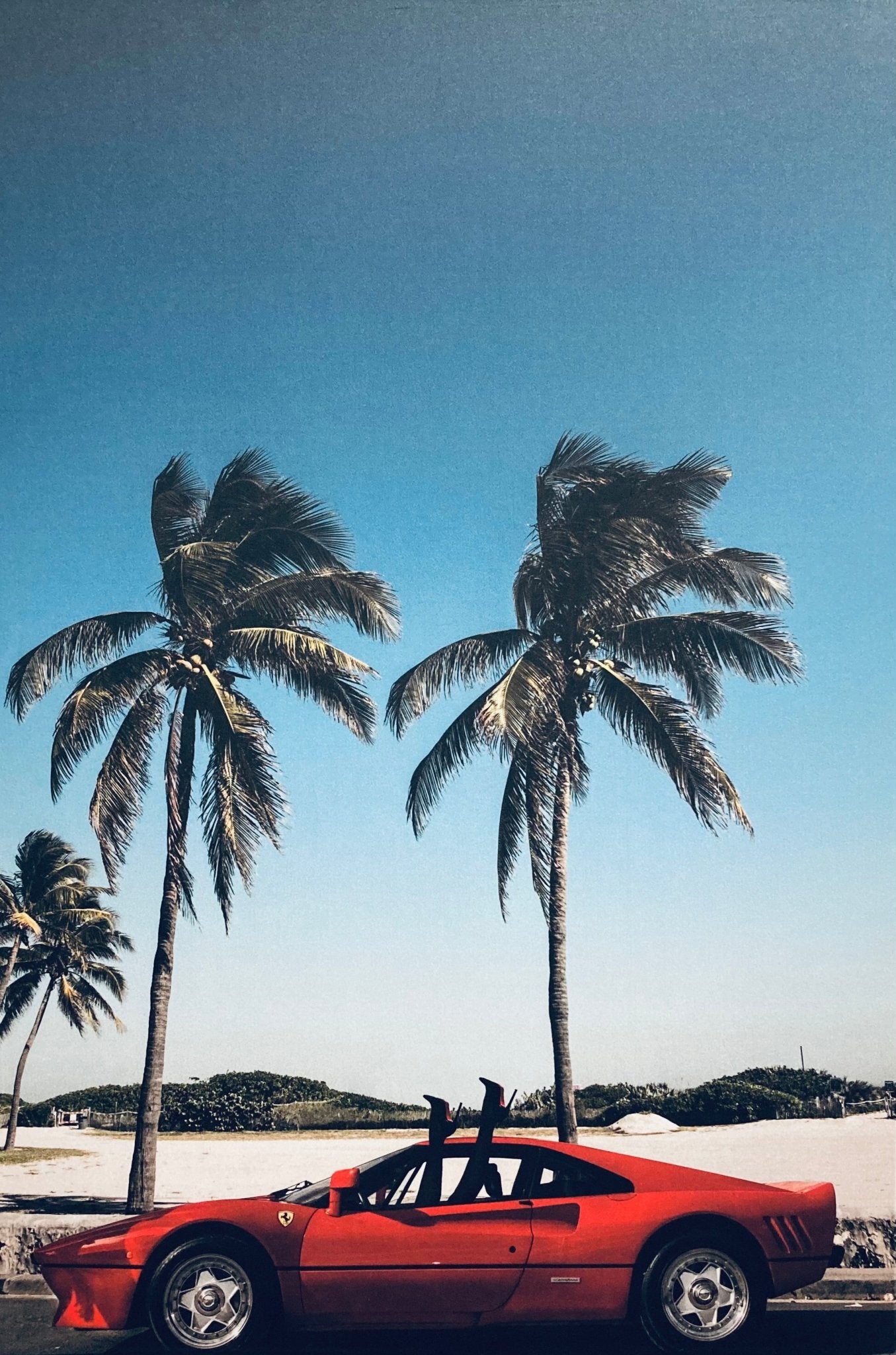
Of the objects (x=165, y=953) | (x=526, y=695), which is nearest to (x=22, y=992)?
(x=165, y=953)

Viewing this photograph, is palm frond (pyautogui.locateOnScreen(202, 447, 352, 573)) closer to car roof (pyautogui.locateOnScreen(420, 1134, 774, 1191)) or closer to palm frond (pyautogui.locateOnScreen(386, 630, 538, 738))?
palm frond (pyautogui.locateOnScreen(386, 630, 538, 738))

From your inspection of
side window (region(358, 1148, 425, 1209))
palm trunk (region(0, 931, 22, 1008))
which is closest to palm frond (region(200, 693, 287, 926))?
side window (region(358, 1148, 425, 1209))

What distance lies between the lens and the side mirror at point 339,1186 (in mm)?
6293

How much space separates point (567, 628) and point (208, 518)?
21.2 ft

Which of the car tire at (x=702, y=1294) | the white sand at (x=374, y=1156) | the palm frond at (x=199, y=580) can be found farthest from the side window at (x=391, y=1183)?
the palm frond at (x=199, y=580)

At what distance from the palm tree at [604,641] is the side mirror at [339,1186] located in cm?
1028

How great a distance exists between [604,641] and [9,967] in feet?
94.9

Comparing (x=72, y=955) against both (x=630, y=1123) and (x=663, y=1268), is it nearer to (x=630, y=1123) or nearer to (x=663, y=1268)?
(x=630, y=1123)

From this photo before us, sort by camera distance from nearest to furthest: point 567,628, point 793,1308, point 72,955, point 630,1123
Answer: point 793,1308
point 567,628
point 630,1123
point 72,955

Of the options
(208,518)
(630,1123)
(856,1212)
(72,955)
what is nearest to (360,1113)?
(630,1123)

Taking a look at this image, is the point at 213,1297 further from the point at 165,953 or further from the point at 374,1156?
the point at 374,1156

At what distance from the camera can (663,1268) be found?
636cm

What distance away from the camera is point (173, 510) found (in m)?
18.4

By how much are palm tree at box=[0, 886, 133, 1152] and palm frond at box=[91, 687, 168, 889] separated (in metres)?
24.5
